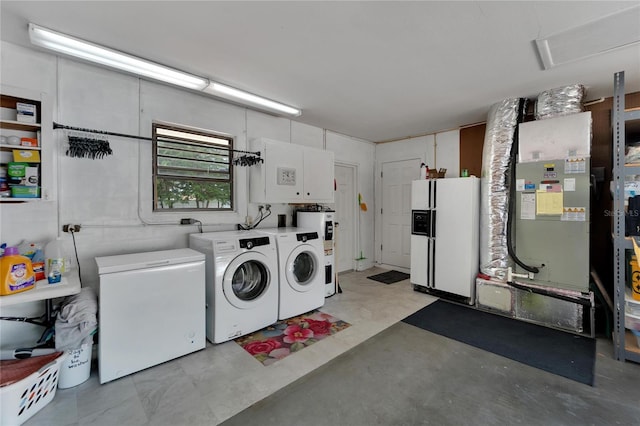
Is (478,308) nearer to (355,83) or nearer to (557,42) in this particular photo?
(557,42)

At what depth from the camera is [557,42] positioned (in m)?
2.11

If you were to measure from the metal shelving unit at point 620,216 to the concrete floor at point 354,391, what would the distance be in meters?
0.15

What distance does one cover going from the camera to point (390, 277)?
4852mm

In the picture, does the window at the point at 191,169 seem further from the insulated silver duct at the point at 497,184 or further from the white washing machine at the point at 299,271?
the insulated silver duct at the point at 497,184

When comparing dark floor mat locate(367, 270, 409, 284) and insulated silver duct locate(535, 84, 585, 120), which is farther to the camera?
dark floor mat locate(367, 270, 409, 284)

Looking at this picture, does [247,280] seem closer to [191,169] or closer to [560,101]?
[191,169]

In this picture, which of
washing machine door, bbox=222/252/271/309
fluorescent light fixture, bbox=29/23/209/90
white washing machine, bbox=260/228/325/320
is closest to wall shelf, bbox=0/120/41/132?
fluorescent light fixture, bbox=29/23/209/90

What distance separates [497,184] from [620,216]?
1143 mm

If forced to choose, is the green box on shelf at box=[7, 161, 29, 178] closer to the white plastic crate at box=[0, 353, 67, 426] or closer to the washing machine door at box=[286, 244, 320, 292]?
the white plastic crate at box=[0, 353, 67, 426]

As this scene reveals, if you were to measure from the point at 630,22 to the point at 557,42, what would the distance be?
38 centimetres

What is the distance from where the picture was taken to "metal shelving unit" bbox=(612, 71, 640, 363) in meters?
2.29

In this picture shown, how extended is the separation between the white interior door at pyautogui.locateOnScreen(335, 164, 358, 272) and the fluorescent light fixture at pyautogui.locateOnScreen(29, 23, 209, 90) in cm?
293

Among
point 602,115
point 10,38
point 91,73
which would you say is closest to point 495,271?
point 602,115

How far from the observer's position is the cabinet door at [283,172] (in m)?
3.45
